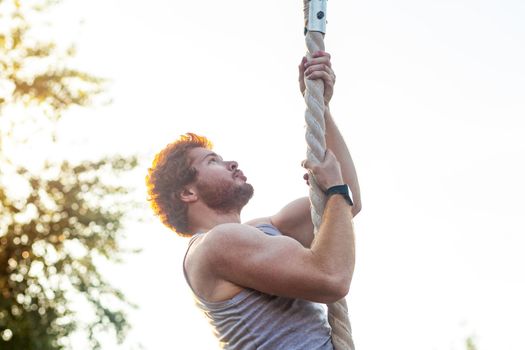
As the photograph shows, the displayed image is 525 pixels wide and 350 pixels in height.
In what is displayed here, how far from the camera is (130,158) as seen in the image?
46.3 ft

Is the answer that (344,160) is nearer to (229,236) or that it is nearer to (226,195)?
(226,195)

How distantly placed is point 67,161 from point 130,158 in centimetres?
105

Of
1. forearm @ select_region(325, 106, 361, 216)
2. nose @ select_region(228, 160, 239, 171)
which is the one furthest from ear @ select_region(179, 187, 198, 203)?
forearm @ select_region(325, 106, 361, 216)

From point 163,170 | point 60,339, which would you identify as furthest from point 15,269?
point 163,170

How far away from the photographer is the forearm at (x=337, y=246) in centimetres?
227

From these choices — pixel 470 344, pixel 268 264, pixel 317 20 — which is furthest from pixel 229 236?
pixel 470 344

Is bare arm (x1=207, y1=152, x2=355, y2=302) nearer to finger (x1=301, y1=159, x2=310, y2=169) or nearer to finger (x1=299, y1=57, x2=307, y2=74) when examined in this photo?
finger (x1=301, y1=159, x2=310, y2=169)

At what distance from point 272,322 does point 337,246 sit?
0.34 meters

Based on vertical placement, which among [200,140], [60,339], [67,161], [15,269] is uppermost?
[67,161]

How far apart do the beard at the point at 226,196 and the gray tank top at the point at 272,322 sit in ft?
1.75

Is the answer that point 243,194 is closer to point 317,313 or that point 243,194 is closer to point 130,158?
point 317,313

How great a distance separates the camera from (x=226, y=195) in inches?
117

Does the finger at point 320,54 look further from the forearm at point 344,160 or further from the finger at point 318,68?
the forearm at point 344,160

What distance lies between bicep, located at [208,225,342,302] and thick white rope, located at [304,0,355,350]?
0.43ft
